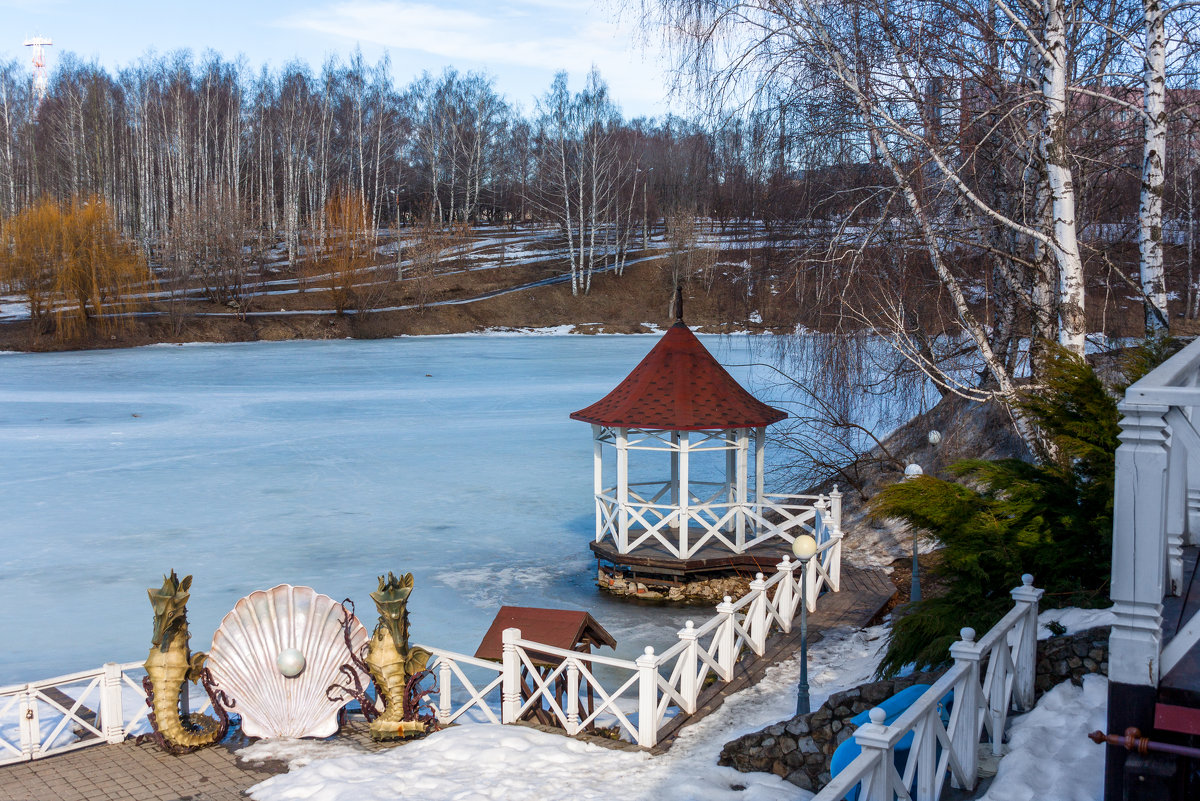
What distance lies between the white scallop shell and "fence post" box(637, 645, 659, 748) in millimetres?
2360

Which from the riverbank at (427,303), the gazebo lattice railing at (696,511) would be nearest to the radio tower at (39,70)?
the riverbank at (427,303)

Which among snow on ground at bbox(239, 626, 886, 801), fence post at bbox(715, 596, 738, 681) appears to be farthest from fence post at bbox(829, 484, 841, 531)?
snow on ground at bbox(239, 626, 886, 801)

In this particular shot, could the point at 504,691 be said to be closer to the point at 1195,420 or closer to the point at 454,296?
the point at 1195,420

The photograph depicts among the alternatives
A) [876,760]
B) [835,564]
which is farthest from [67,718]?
[835,564]

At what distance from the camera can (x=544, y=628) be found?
823cm

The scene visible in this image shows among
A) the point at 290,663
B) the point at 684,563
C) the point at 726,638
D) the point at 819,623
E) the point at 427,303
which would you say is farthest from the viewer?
Result: the point at 427,303

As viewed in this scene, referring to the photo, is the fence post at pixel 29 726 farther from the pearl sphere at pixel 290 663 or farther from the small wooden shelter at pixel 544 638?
the small wooden shelter at pixel 544 638

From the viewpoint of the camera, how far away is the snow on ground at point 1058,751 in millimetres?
4301

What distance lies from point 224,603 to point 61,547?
3.97 m

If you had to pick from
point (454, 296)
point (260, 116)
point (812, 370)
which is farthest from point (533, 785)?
point (260, 116)

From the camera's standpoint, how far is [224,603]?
39.1 feet

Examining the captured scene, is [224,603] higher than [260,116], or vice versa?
[260,116]

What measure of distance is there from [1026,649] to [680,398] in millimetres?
7996

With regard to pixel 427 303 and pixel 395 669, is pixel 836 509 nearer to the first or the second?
pixel 395 669
